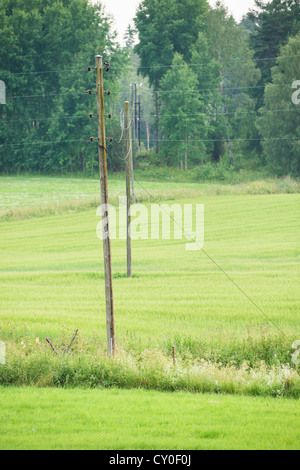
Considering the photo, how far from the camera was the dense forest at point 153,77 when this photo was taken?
76.8 meters

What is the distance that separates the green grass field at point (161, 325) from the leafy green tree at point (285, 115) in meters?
24.3

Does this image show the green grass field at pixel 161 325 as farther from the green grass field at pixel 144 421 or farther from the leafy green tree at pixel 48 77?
the leafy green tree at pixel 48 77

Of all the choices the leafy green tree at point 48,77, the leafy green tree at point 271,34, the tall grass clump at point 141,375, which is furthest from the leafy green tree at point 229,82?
the tall grass clump at point 141,375

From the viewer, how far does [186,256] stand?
30.8m

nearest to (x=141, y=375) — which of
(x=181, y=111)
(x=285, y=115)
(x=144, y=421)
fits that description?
(x=144, y=421)

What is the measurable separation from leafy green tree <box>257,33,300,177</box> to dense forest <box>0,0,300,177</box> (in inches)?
343

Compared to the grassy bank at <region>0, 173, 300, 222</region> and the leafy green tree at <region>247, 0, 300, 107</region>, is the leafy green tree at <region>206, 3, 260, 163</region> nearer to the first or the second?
the leafy green tree at <region>247, 0, 300, 107</region>

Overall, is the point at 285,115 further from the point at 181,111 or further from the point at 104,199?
the point at 104,199

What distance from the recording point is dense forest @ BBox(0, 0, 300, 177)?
76.8 meters

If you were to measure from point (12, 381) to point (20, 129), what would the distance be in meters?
75.0

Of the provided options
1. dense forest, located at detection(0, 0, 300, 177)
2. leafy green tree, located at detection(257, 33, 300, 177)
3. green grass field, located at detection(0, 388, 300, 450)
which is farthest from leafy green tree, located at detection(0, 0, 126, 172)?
green grass field, located at detection(0, 388, 300, 450)

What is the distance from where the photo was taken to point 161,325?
16969 mm

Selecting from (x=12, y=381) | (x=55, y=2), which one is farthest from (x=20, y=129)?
(x=12, y=381)
